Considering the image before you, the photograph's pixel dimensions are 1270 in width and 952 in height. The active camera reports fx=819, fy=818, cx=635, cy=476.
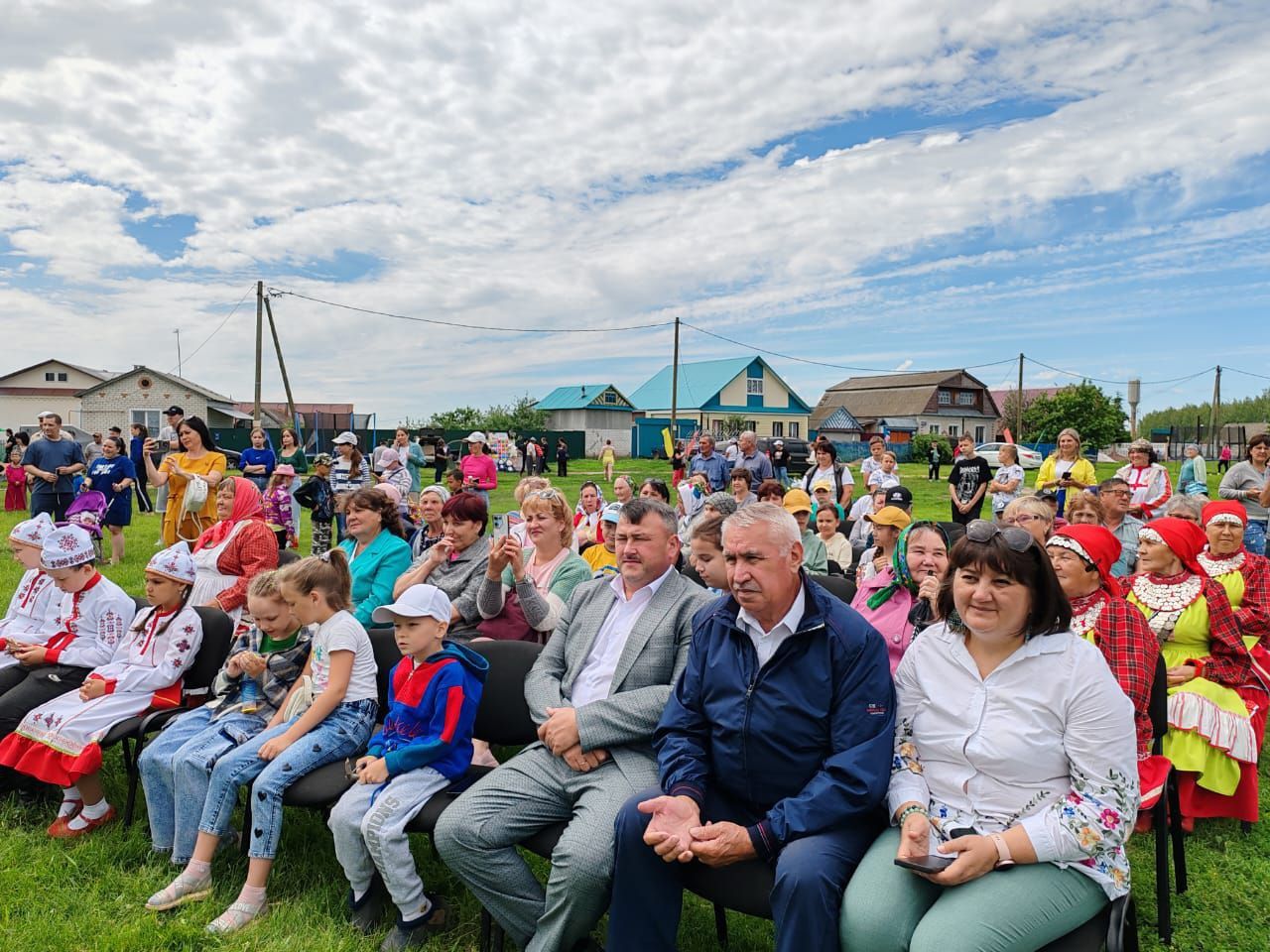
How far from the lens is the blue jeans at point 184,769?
3418mm

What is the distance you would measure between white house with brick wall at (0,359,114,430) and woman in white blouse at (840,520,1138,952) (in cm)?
6242

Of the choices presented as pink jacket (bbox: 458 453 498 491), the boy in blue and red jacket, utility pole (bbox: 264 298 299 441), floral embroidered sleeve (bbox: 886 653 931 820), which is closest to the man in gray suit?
the boy in blue and red jacket

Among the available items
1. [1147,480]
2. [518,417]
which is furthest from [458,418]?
[1147,480]

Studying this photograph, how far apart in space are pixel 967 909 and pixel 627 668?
4.74 feet

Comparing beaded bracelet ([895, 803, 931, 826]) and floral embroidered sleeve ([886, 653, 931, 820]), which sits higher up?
floral embroidered sleeve ([886, 653, 931, 820])

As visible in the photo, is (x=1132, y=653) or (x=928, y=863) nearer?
(x=928, y=863)

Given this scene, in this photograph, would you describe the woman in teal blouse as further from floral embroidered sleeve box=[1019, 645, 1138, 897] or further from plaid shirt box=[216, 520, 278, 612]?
floral embroidered sleeve box=[1019, 645, 1138, 897]

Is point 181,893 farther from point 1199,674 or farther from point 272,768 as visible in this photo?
point 1199,674

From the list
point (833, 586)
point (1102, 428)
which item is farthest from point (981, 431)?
point (833, 586)

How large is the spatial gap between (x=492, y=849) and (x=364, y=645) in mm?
1241

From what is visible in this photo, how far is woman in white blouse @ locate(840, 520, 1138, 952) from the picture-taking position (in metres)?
2.15

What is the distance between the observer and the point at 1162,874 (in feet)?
9.66

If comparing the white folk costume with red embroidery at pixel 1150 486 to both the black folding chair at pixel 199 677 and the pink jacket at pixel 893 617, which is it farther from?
the black folding chair at pixel 199 677

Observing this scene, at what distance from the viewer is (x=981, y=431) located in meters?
64.1
